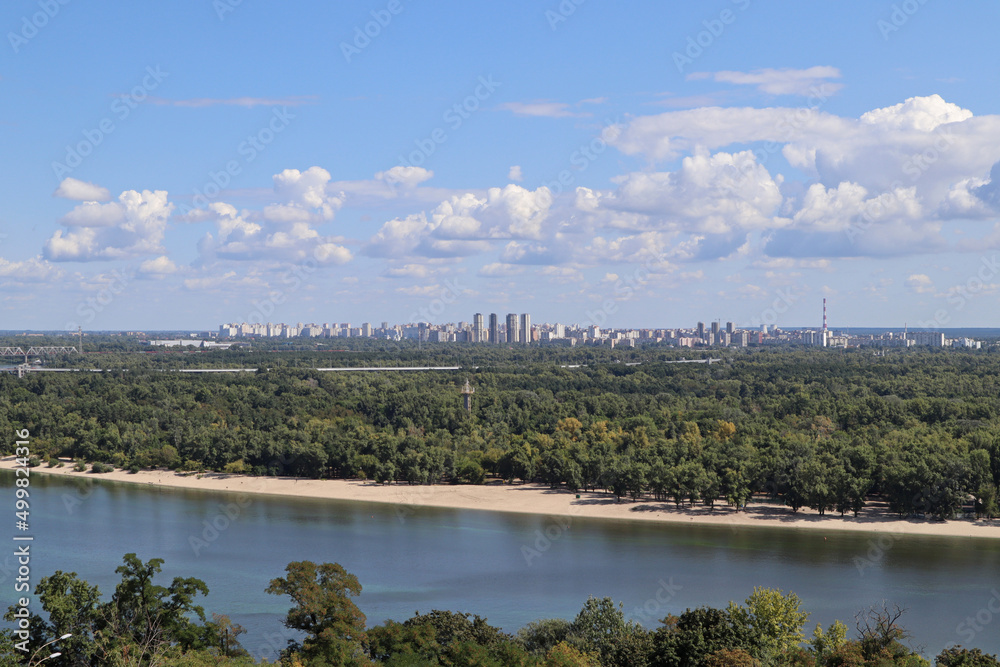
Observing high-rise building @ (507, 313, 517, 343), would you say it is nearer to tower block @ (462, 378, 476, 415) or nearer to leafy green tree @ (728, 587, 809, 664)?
tower block @ (462, 378, 476, 415)

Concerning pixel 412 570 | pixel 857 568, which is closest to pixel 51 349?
pixel 412 570

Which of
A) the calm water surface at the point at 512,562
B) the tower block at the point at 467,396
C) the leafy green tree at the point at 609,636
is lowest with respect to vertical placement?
the calm water surface at the point at 512,562

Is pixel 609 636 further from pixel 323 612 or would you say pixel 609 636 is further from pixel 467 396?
pixel 467 396

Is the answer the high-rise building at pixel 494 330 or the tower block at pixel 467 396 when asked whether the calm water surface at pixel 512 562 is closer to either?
the tower block at pixel 467 396

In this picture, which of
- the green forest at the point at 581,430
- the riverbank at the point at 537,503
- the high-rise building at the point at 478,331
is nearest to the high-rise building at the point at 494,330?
the high-rise building at the point at 478,331

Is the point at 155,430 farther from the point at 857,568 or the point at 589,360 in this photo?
the point at 589,360
